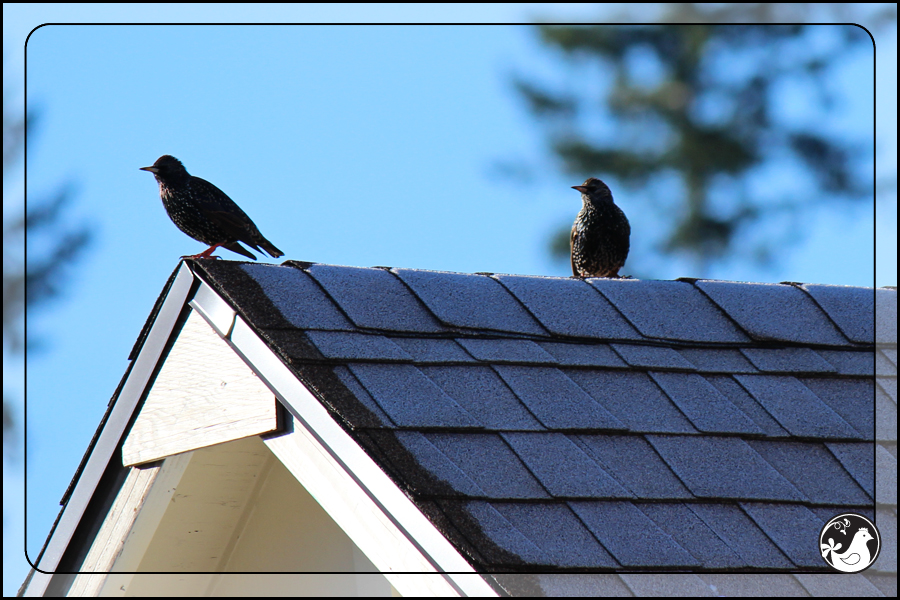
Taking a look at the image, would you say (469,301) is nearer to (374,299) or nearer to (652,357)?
(374,299)

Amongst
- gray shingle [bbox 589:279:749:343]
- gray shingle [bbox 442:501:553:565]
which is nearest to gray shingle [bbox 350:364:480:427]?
gray shingle [bbox 442:501:553:565]

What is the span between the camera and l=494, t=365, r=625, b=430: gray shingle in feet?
6.17

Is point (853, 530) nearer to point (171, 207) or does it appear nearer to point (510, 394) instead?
point (510, 394)

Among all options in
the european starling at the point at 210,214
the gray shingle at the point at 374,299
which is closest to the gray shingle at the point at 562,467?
the gray shingle at the point at 374,299

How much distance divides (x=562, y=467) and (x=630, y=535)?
0.63 feet

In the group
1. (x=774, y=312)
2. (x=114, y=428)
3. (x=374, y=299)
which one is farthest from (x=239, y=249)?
(x=774, y=312)

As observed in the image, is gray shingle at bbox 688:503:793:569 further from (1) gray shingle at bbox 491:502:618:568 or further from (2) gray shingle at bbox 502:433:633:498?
(1) gray shingle at bbox 491:502:618:568

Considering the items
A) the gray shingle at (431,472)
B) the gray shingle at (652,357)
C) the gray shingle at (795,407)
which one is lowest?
the gray shingle at (431,472)

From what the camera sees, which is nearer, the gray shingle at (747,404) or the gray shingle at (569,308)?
the gray shingle at (747,404)

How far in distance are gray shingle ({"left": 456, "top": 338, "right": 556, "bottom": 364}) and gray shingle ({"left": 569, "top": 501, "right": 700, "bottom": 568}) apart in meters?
0.46

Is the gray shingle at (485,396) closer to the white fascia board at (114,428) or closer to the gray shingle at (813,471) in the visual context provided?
the gray shingle at (813,471)

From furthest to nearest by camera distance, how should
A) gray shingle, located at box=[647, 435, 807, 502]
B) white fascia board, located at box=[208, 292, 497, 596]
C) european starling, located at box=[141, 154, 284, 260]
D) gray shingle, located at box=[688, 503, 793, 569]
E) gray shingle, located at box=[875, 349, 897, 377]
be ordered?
european starling, located at box=[141, 154, 284, 260], gray shingle, located at box=[875, 349, 897, 377], gray shingle, located at box=[647, 435, 807, 502], gray shingle, located at box=[688, 503, 793, 569], white fascia board, located at box=[208, 292, 497, 596]

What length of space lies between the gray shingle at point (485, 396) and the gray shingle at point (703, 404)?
407 millimetres

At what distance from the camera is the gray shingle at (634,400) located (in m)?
1.94
